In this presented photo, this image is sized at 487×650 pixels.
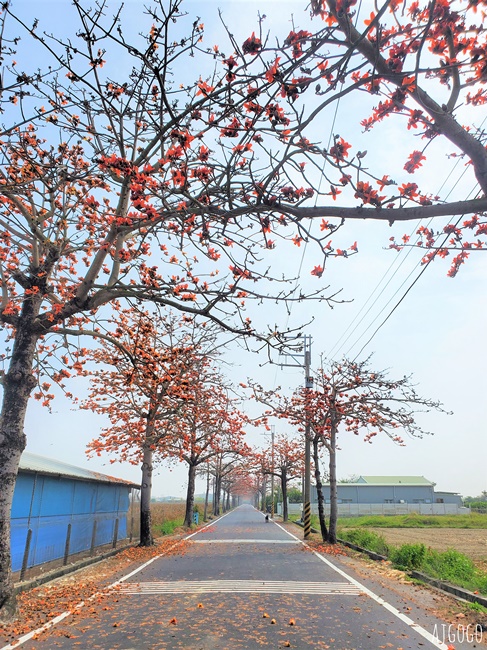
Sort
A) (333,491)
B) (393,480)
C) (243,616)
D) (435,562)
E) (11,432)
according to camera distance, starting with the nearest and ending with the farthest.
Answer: (243,616), (11,432), (435,562), (333,491), (393,480)

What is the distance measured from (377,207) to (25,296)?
616 cm

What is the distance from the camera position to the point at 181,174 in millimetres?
5770

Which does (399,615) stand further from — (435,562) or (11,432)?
(11,432)

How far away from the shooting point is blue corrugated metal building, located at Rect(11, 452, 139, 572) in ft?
40.2

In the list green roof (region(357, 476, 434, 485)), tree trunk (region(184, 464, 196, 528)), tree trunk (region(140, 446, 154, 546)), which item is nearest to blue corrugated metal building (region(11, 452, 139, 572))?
tree trunk (region(140, 446, 154, 546))

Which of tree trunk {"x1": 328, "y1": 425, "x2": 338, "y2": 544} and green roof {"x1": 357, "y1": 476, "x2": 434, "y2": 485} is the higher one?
green roof {"x1": 357, "y1": 476, "x2": 434, "y2": 485}

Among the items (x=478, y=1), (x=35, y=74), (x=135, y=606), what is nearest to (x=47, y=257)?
(x=35, y=74)

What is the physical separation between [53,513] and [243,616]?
9224mm

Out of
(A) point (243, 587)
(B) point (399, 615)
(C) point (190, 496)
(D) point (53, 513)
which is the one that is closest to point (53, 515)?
(D) point (53, 513)

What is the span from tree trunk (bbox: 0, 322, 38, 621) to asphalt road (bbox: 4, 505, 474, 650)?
1149 millimetres

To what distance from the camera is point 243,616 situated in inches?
280

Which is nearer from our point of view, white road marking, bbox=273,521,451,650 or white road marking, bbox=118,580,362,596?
white road marking, bbox=273,521,451,650

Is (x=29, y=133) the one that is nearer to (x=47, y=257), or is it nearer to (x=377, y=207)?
(x=47, y=257)

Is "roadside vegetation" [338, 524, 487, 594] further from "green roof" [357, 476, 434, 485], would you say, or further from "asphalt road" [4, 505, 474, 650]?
"green roof" [357, 476, 434, 485]
